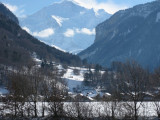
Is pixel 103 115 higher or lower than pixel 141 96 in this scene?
lower

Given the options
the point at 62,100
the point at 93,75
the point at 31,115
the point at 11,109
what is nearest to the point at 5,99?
the point at 11,109

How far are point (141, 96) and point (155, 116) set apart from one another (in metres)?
4.44

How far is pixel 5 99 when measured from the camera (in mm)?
40781

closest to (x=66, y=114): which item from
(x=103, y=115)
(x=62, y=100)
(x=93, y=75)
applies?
(x=62, y=100)

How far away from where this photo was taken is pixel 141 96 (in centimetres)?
3353

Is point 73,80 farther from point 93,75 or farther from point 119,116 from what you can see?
point 119,116

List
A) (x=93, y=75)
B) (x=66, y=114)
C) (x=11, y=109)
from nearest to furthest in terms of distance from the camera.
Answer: (x=66, y=114) < (x=11, y=109) < (x=93, y=75)

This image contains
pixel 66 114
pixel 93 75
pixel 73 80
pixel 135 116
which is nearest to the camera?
pixel 135 116

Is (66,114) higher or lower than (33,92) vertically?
lower

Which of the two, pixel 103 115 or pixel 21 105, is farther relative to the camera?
pixel 21 105

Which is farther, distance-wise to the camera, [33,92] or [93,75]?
[93,75]

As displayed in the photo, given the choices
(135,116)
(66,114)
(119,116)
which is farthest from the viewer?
(66,114)

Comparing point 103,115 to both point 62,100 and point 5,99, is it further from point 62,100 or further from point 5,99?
point 5,99

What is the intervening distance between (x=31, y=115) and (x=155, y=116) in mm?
18126
